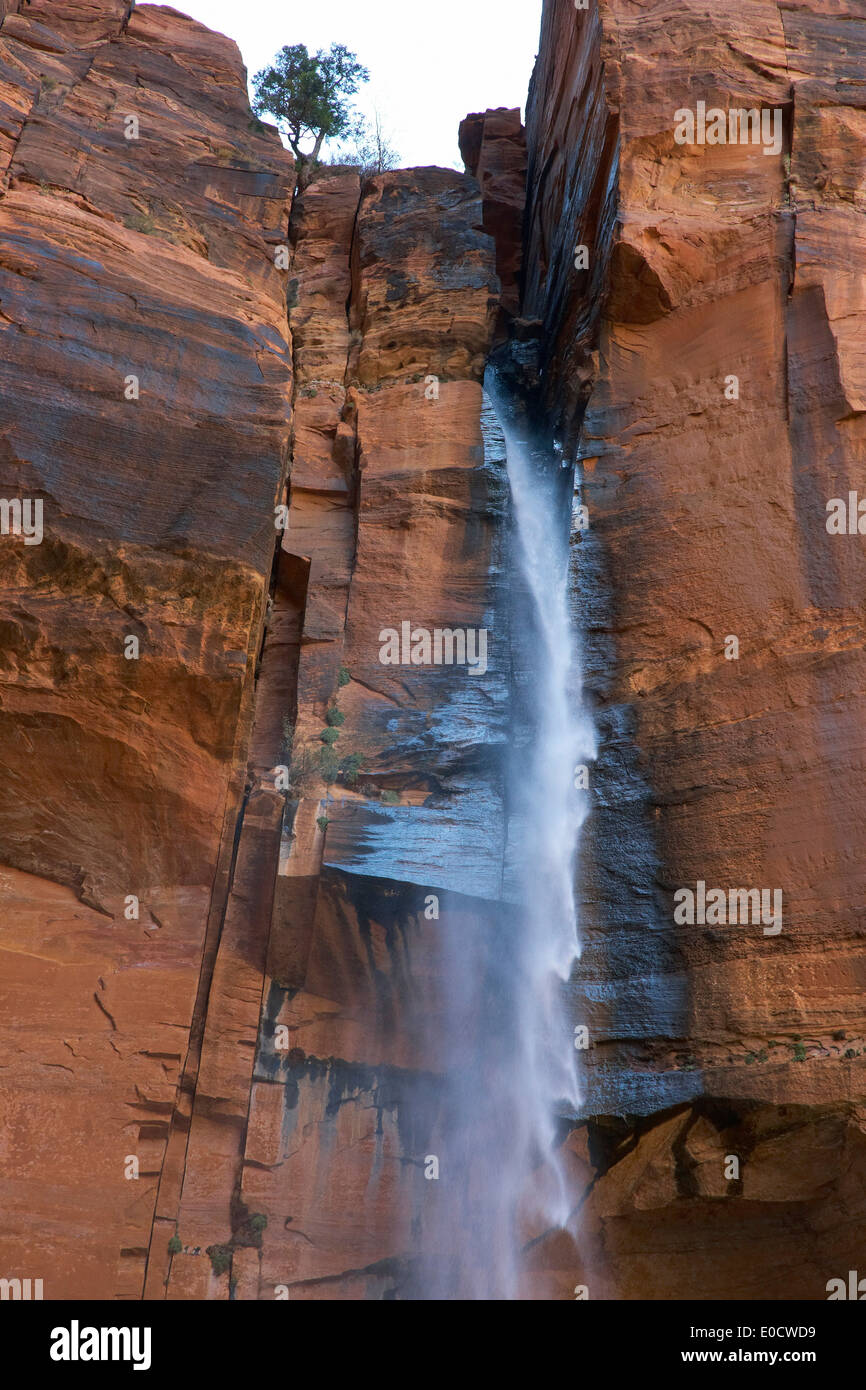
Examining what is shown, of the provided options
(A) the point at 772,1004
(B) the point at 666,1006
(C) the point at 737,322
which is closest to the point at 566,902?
(B) the point at 666,1006

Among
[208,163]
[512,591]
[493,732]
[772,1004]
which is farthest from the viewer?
[208,163]

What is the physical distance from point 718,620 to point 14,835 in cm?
820

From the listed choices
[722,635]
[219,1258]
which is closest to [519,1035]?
[219,1258]

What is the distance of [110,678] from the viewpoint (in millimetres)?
12297

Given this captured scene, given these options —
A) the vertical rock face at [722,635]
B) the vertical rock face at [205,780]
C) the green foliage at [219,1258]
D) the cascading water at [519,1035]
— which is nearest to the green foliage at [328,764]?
the vertical rock face at [205,780]

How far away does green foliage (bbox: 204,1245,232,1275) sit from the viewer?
11.3 metres

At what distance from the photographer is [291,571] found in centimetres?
1532

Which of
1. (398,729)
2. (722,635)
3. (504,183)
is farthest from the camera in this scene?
(504,183)

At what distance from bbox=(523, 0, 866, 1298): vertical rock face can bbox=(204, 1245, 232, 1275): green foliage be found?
3712 millimetres

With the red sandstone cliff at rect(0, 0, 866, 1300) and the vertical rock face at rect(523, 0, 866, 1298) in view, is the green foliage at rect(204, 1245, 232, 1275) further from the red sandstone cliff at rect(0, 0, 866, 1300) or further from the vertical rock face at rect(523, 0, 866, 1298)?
the vertical rock face at rect(523, 0, 866, 1298)

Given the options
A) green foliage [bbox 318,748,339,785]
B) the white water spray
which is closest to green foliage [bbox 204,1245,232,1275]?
the white water spray

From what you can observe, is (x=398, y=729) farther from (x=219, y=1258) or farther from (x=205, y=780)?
(x=219, y=1258)

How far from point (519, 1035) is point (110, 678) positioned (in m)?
5.99

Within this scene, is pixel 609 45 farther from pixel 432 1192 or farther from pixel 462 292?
pixel 432 1192
